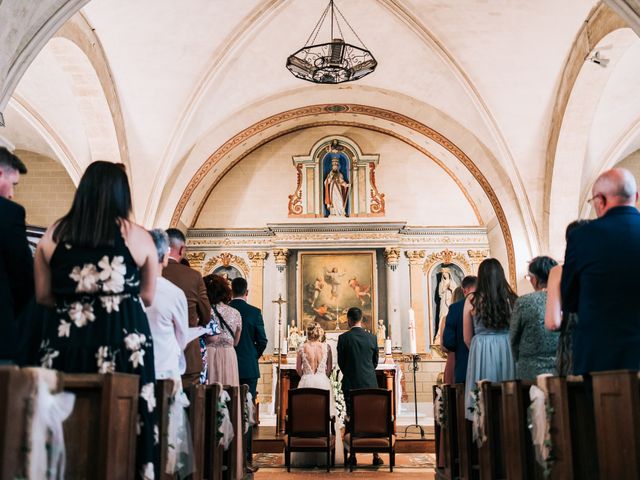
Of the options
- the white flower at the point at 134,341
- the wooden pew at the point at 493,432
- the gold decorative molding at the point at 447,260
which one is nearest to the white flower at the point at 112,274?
the white flower at the point at 134,341

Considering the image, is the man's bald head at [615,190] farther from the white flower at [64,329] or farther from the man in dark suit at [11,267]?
the man in dark suit at [11,267]

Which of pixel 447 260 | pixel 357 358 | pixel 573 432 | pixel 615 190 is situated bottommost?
pixel 573 432

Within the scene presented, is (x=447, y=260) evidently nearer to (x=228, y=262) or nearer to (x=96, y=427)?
(x=228, y=262)

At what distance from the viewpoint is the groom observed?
782 cm

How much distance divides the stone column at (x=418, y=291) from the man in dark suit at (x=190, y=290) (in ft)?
31.6

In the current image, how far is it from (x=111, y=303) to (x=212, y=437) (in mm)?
1965

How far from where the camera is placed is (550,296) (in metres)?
3.59

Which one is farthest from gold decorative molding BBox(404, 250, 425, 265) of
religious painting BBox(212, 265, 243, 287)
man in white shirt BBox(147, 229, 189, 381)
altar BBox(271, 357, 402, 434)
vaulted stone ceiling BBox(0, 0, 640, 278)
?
man in white shirt BBox(147, 229, 189, 381)

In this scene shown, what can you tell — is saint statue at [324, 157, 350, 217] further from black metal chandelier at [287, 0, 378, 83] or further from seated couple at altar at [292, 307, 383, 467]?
seated couple at altar at [292, 307, 383, 467]

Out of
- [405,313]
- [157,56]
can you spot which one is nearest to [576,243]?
[157,56]

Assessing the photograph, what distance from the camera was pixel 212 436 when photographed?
15.1ft

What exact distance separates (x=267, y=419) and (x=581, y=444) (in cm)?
996

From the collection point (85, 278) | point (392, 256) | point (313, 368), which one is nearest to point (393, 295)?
point (392, 256)

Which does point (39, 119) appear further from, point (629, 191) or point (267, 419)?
point (629, 191)
